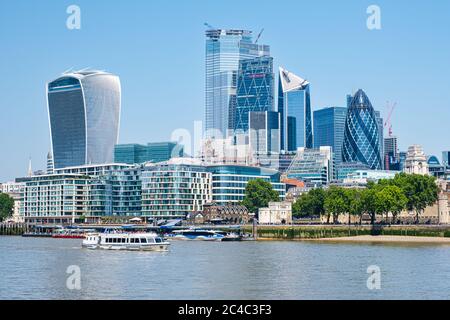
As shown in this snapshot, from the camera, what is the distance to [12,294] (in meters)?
48.4

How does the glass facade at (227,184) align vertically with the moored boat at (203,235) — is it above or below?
above

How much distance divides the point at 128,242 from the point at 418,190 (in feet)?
228

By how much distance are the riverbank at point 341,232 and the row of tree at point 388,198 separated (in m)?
4.34

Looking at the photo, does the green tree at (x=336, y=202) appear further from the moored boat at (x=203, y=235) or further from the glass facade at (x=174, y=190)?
the glass facade at (x=174, y=190)

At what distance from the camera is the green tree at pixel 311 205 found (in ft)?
557

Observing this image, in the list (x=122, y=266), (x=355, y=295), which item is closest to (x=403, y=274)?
(x=355, y=295)

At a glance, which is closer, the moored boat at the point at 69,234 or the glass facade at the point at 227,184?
the moored boat at the point at 69,234

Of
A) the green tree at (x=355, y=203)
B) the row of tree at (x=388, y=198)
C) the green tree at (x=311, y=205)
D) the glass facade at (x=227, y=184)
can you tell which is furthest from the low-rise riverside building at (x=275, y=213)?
the green tree at (x=355, y=203)

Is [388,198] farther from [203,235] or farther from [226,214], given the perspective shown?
[226,214]

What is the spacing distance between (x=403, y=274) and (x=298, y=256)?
23.7 m

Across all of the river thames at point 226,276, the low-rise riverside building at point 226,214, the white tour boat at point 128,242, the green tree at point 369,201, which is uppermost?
the green tree at point 369,201

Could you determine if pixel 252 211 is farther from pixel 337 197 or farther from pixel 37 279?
pixel 37 279

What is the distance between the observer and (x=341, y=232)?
14150cm

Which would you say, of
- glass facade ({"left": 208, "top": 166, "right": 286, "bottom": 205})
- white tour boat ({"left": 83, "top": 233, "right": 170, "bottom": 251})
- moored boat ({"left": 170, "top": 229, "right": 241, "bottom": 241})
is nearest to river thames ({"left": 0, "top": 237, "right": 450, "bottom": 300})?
white tour boat ({"left": 83, "top": 233, "right": 170, "bottom": 251})
